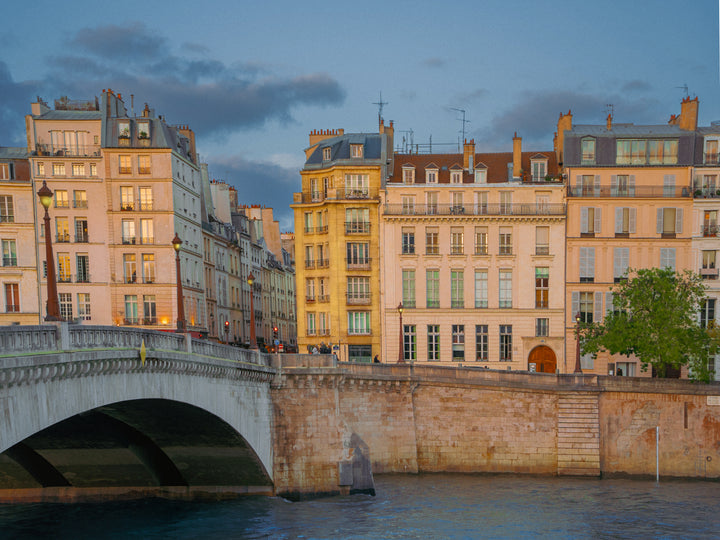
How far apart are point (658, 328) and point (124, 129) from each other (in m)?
37.3

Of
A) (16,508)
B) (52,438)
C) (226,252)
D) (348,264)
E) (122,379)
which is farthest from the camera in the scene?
(226,252)

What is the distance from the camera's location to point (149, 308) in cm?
5553

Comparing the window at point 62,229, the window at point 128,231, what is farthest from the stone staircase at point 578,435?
the window at point 62,229

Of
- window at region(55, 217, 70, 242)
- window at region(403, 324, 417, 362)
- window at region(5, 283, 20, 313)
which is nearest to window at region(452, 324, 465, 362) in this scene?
window at region(403, 324, 417, 362)

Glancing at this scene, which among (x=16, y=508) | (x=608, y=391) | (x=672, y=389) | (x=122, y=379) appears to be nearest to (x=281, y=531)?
(x=122, y=379)

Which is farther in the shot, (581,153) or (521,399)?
(581,153)

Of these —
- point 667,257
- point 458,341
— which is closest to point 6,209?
point 458,341

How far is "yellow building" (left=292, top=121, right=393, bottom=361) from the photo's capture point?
54.4m

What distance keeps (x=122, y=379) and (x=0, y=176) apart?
36.2m

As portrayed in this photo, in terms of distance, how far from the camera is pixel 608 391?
147 ft

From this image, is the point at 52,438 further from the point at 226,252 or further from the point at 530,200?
the point at 226,252

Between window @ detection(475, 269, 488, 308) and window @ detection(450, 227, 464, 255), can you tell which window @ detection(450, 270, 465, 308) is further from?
window @ detection(450, 227, 464, 255)

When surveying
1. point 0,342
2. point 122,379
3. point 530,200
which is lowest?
point 122,379

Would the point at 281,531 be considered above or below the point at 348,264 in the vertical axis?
below
